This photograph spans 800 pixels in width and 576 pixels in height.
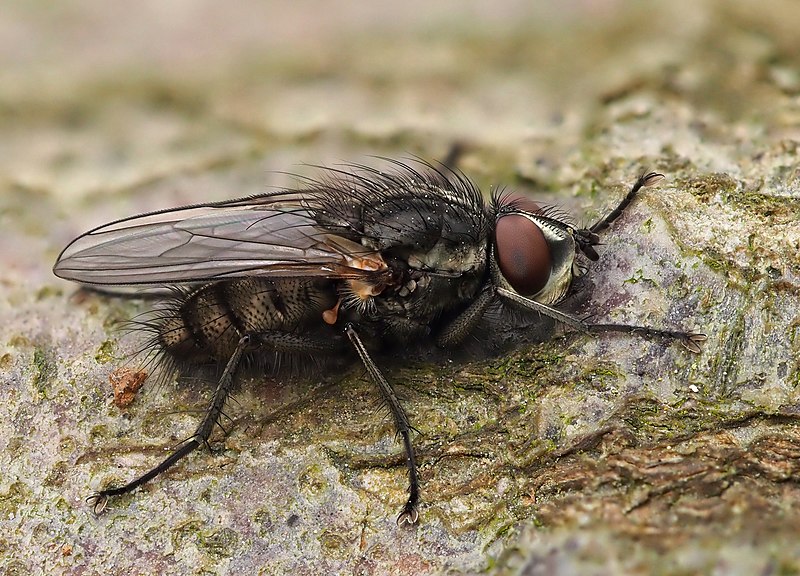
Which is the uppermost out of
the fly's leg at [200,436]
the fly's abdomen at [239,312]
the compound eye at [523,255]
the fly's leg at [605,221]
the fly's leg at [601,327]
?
the fly's leg at [605,221]

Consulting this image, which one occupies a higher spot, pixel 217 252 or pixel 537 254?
pixel 537 254

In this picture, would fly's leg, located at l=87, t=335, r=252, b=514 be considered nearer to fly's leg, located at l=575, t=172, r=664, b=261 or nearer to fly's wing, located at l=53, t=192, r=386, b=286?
fly's wing, located at l=53, t=192, r=386, b=286

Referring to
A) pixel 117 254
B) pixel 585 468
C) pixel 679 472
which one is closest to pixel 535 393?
pixel 585 468

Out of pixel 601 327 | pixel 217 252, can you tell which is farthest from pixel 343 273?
pixel 601 327

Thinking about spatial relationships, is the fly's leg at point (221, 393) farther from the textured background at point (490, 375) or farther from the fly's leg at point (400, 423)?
the fly's leg at point (400, 423)

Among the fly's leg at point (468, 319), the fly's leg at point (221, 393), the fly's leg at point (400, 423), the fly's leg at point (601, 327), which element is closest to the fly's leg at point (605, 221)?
the fly's leg at point (601, 327)

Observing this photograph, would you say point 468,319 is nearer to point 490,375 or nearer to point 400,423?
point 490,375

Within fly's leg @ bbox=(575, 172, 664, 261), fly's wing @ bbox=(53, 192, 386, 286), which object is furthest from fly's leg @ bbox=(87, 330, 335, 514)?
fly's leg @ bbox=(575, 172, 664, 261)
